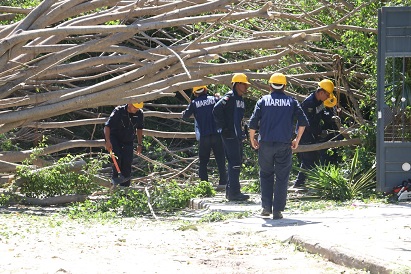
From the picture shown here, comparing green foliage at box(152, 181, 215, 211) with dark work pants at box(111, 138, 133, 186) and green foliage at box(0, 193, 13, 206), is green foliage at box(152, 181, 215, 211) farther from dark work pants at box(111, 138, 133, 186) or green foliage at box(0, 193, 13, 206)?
green foliage at box(0, 193, 13, 206)

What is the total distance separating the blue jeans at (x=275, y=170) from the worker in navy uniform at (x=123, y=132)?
4212 millimetres

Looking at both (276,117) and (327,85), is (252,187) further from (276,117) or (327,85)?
(276,117)

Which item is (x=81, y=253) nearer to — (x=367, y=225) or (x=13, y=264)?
(x=13, y=264)

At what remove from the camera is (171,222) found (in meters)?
11.4

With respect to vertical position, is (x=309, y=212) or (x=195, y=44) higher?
(x=195, y=44)

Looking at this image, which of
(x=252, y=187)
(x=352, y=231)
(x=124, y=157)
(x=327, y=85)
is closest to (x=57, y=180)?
(x=124, y=157)

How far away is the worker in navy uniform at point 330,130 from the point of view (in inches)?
583

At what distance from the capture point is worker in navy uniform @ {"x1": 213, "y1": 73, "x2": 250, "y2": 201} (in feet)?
42.9

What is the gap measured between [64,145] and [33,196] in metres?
1.83

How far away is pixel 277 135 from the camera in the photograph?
10.9 m

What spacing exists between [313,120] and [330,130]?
0.37m

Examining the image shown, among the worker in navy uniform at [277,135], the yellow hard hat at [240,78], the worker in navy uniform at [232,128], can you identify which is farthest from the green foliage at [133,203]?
the worker in navy uniform at [277,135]

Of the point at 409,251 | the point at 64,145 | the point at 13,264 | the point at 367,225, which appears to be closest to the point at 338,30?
the point at 64,145

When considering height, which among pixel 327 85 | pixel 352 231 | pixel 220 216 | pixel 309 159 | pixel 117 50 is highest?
pixel 117 50
